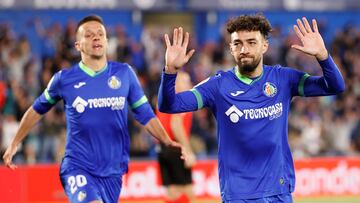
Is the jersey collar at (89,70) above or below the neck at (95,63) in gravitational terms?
below

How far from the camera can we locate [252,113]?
7312mm

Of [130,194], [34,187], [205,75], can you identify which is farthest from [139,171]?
[205,75]

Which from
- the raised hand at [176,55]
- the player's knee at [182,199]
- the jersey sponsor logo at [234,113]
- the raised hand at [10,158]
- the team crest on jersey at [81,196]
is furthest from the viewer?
the player's knee at [182,199]

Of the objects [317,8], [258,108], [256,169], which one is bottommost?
[256,169]

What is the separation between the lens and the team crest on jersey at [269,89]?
7410 mm

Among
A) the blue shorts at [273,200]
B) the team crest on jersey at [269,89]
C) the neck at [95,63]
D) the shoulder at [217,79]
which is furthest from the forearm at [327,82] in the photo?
the neck at [95,63]

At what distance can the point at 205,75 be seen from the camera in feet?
65.2

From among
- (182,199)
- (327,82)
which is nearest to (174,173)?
(182,199)

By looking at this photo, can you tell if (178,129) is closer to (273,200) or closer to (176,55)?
(273,200)

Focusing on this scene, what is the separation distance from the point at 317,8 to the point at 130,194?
6.52 meters

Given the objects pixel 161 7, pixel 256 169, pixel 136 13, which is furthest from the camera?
pixel 136 13

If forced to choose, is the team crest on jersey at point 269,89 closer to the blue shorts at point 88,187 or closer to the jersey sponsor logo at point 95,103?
the jersey sponsor logo at point 95,103

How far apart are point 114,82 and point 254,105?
1.99m

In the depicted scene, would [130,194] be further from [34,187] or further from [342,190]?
[342,190]
